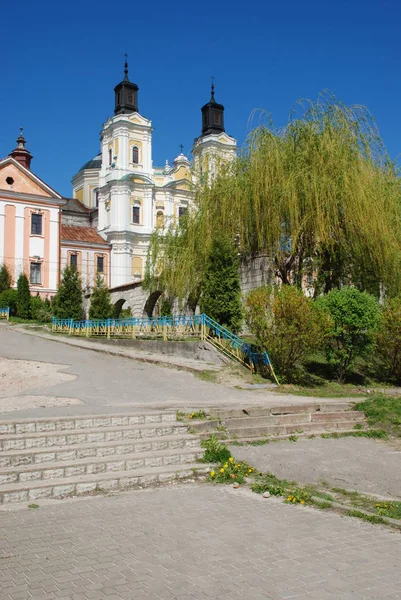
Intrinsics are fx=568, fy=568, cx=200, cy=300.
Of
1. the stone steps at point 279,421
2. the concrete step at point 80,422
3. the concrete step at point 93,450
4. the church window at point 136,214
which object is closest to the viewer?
the concrete step at point 93,450

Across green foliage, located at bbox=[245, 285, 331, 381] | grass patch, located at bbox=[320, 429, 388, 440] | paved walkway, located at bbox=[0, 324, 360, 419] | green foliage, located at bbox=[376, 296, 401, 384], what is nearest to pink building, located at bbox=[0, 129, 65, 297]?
paved walkway, located at bbox=[0, 324, 360, 419]

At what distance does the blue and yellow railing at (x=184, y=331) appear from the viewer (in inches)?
638

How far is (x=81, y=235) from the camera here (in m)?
54.3

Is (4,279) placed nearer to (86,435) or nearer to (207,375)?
(207,375)

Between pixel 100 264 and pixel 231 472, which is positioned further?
pixel 100 264

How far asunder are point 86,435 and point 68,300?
78.6 feet

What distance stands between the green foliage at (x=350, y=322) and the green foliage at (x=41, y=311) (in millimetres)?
21989

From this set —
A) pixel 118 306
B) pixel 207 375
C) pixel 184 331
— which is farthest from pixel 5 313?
pixel 207 375

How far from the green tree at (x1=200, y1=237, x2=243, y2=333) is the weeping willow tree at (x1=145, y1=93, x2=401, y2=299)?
1378mm

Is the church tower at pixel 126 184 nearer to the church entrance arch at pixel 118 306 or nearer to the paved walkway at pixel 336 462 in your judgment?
the church entrance arch at pixel 118 306

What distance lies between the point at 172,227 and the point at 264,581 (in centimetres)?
2043

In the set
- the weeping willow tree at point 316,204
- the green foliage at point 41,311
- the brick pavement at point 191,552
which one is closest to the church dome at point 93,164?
the green foliage at point 41,311

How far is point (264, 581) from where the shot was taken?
4.40 m

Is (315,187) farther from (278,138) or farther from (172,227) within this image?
(172,227)
